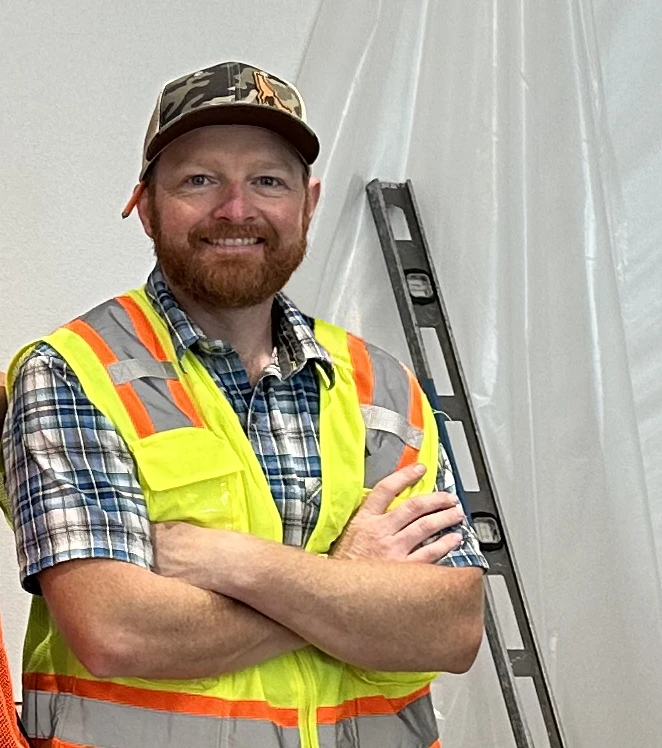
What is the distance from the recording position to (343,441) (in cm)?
124

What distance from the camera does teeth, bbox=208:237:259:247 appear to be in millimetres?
1267

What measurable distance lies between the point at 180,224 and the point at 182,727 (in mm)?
537

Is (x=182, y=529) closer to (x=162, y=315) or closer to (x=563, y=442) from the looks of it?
(x=162, y=315)

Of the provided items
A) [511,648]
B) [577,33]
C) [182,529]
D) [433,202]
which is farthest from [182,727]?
[577,33]

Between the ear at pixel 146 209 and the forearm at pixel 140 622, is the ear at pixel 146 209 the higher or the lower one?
the higher one

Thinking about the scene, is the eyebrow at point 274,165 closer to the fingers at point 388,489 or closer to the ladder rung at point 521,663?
the fingers at point 388,489

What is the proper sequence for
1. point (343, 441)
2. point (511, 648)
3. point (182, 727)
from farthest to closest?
Answer: point (511, 648)
point (343, 441)
point (182, 727)

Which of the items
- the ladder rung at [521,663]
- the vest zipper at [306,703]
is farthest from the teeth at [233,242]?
the ladder rung at [521,663]

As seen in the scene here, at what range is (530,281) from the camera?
178 cm

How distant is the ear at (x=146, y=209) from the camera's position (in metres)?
1.31

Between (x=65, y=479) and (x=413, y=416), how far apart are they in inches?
16.8

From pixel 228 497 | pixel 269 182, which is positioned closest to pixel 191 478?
pixel 228 497

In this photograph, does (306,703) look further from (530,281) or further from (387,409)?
(530,281)

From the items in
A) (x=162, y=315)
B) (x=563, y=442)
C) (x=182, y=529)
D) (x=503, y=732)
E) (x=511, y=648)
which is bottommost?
(x=503, y=732)
